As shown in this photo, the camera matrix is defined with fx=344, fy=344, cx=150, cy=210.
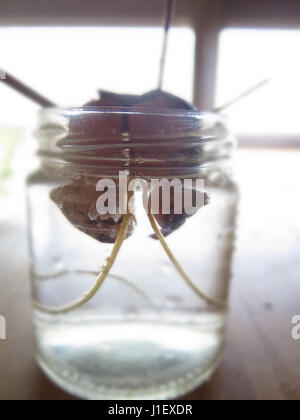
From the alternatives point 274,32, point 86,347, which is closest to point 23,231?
point 86,347

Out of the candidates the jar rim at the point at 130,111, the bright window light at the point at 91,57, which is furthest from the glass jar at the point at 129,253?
the bright window light at the point at 91,57

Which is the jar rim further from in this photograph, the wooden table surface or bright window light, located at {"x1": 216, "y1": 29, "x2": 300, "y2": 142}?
bright window light, located at {"x1": 216, "y1": 29, "x2": 300, "y2": 142}

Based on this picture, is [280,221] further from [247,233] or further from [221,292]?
[221,292]

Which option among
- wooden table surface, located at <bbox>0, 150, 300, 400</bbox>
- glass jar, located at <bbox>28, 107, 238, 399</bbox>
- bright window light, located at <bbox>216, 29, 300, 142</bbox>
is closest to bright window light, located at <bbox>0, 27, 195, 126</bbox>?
bright window light, located at <bbox>216, 29, 300, 142</bbox>

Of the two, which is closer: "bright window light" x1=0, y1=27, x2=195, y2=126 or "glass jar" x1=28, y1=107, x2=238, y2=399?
"glass jar" x1=28, y1=107, x2=238, y2=399

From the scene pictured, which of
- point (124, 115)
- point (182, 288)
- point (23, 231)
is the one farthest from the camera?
point (23, 231)
